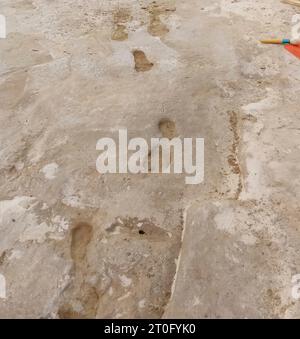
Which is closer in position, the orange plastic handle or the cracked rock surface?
the cracked rock surface

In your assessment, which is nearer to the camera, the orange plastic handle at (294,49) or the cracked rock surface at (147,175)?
the cracked rock surface at (147,175)

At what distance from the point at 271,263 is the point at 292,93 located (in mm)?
2267

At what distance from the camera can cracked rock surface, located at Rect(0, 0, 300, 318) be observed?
292 cm

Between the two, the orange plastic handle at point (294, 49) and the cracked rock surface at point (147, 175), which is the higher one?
the orange plastic handle at point (294, 49)

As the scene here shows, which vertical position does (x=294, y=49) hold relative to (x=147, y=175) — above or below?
above

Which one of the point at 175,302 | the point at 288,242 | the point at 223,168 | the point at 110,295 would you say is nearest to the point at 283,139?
the point at 223,168

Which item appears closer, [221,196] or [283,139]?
[221,196]

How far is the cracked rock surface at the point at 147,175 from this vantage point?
115 inches

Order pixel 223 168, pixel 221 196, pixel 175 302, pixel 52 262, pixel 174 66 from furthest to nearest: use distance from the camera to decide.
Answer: pixel 174 66 → pixel 223 168 → pixel 221 196 → pixel 52 262 → pixel 175 302

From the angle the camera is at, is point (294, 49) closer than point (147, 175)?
No

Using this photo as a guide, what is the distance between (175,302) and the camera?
9.29 ft

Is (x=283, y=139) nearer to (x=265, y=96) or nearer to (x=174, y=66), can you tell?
(x=265, y=96)

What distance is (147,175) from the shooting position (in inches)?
146

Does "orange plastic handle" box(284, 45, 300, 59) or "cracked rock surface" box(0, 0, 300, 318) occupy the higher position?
"orange plastic handle" box(284, 45, 300, 59)
